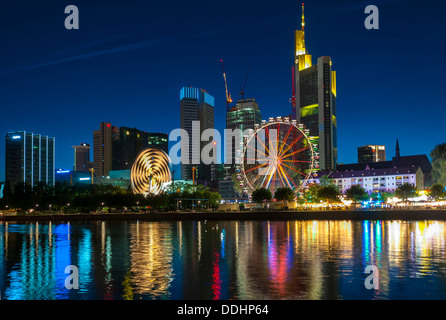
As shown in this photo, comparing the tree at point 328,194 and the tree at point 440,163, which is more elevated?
the tree at point 440,163

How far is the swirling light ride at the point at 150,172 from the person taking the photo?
132125 mm

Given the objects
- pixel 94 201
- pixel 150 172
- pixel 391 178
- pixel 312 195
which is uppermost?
pixel 150 172

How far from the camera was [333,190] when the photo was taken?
396 feet

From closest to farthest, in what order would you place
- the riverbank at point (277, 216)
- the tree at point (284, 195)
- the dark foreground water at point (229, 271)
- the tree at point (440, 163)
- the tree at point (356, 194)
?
the dark foreground water at point (229, 271)
the riverbank at point (277, 216)
the tree at point (440, 163)
the tree at point (284, 195)
the tree at point (356, 194)

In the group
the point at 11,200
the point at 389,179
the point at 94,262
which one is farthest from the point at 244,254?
the point at 389,179

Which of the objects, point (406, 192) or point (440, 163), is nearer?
point (440, 163)

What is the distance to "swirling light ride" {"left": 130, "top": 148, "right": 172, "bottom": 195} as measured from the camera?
132 metres

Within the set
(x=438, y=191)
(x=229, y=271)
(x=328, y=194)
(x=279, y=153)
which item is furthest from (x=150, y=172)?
(x=229, y=271)

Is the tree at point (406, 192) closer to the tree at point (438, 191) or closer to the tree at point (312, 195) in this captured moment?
the tree at point (438, 191)

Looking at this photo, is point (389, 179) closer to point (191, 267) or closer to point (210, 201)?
point (210, 201)

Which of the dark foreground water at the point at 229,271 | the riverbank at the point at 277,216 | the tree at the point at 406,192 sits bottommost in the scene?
the riverbank at the point at 277,216

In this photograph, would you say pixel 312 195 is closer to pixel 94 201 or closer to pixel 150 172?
pixel 150 172

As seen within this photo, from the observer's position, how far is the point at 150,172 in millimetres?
135250

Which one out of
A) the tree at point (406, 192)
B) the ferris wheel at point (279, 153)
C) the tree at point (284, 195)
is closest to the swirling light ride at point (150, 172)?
the tree at point (284, 195)
